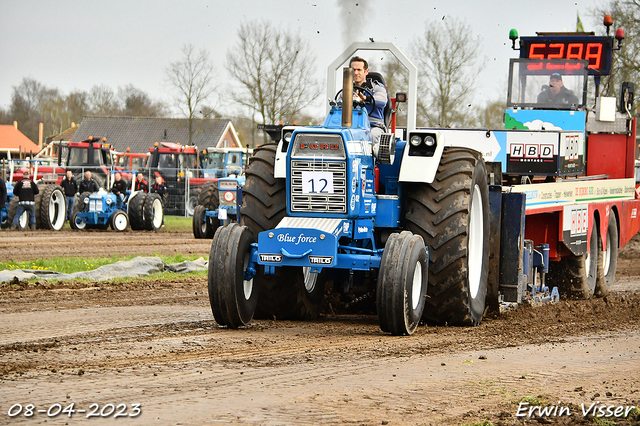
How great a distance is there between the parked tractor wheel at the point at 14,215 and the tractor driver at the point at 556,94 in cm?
1622

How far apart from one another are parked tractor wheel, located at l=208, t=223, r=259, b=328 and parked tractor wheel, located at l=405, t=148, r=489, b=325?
5.33 feet

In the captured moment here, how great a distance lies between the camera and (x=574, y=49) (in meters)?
15.6

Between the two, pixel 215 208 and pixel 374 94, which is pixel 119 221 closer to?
pixel 215 208

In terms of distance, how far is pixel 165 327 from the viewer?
325 inches

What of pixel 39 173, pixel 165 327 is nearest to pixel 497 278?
pixel 165 327

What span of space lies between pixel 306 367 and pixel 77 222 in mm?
21109

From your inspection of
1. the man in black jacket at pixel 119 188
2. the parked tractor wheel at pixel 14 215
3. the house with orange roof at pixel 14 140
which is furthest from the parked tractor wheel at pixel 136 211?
the house with orange roof at pixel 14 140

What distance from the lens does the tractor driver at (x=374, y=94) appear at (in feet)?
27.8

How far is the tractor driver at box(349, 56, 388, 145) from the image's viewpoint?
8477mm

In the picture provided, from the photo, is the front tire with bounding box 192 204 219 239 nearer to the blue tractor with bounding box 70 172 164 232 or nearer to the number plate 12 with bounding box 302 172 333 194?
the blue tractor with bounding box 70 172 164 232

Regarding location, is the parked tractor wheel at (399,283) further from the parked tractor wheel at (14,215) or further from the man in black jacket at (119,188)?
the man in black jacket at (119,188)

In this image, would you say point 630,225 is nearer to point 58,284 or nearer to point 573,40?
point 573,40

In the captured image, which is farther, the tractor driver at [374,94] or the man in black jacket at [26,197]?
the man in black jacket at [26,197]

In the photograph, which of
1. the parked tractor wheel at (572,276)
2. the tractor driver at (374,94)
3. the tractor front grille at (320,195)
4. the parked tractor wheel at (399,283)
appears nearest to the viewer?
the parked tractor wheel at (399,283)
